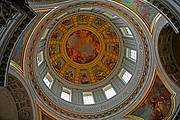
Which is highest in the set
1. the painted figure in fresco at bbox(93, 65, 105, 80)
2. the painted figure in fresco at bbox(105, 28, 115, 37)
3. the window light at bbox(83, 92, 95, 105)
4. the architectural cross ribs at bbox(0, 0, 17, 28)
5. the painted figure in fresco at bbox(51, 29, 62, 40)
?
the painted figure in fresco at bbox(51, 29, 62, 40)

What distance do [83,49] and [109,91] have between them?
534cm

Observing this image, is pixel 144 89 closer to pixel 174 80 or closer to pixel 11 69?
pixel 174 80

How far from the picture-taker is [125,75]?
758 inches

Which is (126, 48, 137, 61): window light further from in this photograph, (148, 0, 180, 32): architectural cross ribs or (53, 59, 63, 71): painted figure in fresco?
(148, 0, 180, 32): architectural cross ribs

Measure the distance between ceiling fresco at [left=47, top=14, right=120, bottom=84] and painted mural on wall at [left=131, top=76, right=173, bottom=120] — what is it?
241 inches

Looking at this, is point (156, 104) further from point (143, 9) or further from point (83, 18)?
point (83, 18)

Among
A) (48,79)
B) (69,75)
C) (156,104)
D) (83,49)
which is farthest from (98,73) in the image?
(156,104)

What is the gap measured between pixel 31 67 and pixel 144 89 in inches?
245

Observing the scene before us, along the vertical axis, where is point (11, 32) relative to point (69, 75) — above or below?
below

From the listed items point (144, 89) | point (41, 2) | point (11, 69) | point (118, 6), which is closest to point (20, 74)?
point (11, 69)

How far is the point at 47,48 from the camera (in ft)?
67.2

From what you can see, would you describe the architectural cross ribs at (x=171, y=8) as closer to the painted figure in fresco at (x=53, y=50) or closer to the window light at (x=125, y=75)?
the window light at (x=125, y=75)

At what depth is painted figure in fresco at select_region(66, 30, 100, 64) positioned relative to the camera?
2316 centimetres

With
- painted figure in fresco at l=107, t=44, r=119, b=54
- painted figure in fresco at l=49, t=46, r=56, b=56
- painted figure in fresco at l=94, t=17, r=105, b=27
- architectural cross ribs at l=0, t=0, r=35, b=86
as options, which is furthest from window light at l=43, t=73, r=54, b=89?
architectural cross ribs at l=0, t=0, r=35, b=86
